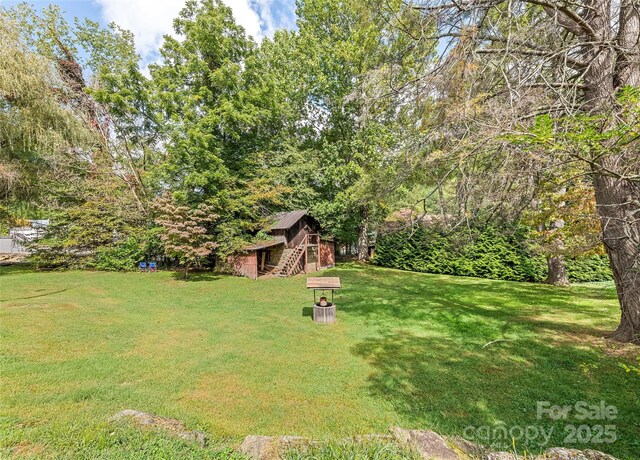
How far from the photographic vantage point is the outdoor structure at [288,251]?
15.0 m

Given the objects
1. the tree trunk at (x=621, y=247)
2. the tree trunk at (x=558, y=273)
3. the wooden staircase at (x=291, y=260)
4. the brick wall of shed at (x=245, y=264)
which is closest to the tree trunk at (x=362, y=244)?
the wooden staircase at (x=291, y=260)

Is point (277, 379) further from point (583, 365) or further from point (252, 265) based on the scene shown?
point (252, 265)

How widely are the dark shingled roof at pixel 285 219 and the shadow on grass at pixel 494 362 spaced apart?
7671 mm

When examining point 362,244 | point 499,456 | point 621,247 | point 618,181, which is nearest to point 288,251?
point 362,244

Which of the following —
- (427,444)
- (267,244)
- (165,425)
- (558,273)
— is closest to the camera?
(427,444)

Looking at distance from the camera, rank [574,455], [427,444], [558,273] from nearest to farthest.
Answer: [574,455]
[427,444]
[558,273]

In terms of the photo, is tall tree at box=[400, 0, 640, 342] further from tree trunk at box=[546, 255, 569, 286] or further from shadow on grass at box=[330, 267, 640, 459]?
tree trunk at box=[546, 255, 569, 286]

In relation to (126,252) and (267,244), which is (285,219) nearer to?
(267,244)

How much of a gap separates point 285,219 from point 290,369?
12724 millimetres

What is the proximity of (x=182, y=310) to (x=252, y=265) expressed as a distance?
260 inches

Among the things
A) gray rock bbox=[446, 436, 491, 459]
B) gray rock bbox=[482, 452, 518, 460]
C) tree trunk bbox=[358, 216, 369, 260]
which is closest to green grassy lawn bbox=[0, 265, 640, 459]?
gray rock bbox=[446, 436, 491, 459]

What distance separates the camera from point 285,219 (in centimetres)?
1691

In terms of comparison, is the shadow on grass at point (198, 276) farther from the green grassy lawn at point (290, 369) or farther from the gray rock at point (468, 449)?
the gray rock at point (468, 449)

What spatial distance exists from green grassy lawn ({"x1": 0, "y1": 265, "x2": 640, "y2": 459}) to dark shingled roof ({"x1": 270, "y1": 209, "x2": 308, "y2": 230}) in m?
7.47
